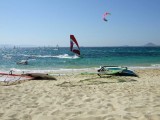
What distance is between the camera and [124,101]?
6.49 meters

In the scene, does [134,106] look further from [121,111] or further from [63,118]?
[63,118]

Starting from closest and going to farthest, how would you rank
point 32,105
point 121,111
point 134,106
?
point 121,111, point 134,106, point 32,105

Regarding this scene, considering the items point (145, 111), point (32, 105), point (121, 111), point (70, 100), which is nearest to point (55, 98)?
point (70, 100)

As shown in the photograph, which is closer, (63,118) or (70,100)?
(63,118)

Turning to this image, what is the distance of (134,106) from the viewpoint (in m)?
5.79

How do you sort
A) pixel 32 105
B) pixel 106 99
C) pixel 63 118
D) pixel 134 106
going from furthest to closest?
pixel 106 99 < pixel 32 105 < pixel 134 106 < pixel 63 118

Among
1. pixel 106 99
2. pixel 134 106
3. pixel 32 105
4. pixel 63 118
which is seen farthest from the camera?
pixel 106 99

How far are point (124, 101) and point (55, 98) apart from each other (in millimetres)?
2045

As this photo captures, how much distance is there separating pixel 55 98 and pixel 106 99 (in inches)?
60.1

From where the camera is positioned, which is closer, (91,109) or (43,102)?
(91,109)

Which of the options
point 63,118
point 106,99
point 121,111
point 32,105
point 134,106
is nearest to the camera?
point 63,118

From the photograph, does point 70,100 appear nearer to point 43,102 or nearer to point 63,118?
point 43,102

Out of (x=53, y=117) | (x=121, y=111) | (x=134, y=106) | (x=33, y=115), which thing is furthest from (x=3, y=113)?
(x=134, y=106)

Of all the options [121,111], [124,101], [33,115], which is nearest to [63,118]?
[33,115]
